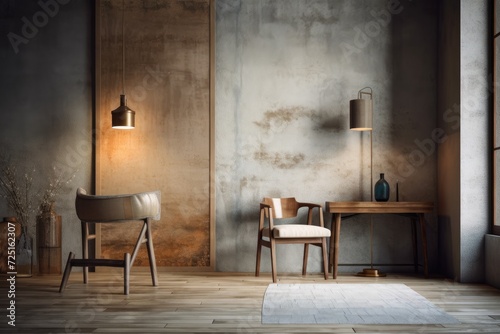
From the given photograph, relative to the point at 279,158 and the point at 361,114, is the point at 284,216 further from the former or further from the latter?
the point at 361,114

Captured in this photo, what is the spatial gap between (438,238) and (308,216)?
55.2 inches

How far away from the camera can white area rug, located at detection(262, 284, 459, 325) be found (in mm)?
3797

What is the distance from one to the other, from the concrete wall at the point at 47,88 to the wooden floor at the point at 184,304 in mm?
1283

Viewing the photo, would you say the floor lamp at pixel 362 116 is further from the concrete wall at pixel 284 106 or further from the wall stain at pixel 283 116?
the wall stain at pixel 283 116

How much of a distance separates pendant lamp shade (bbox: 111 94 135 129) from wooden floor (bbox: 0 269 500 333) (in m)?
1.51

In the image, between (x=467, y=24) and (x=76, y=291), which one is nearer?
(x=76, y=291)

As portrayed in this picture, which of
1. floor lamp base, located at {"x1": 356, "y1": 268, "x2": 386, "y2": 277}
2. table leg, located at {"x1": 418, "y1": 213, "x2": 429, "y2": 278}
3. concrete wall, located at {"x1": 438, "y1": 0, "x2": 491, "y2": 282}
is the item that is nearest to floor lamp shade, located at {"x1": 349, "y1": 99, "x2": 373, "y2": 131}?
concrete wall, located at {"x1": 438, "y1": 0, "x2": 491, "y2": 282}

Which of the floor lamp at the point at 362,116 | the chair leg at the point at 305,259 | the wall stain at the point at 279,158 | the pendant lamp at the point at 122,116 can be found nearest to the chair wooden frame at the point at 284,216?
the chair leg at the point at 305,259

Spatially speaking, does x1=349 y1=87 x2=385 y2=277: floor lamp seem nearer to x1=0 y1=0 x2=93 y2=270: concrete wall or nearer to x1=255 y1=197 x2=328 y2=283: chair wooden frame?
x1=255 y1=197 x2=328 y2=283: chair wooden frame

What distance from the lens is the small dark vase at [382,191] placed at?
6059 millimetres

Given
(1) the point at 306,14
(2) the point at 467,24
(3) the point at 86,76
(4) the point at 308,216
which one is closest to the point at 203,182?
(4) the point at 308,216

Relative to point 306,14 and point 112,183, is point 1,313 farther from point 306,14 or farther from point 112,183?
point 306,14

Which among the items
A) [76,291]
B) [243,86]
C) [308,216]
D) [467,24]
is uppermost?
[467,24]

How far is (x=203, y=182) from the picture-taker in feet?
21.0
